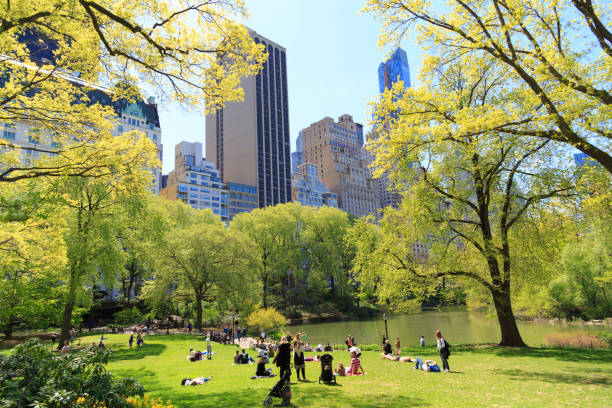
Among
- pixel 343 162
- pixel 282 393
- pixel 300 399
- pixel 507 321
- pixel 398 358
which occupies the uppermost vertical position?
pixel 343 162

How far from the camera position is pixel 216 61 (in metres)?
11.0

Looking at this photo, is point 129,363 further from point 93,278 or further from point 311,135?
point 311,135

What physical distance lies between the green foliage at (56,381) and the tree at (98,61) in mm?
4955

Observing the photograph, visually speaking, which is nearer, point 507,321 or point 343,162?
point 507,321

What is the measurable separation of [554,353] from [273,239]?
1807 inches

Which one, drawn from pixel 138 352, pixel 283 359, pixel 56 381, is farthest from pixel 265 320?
pixel 56 381

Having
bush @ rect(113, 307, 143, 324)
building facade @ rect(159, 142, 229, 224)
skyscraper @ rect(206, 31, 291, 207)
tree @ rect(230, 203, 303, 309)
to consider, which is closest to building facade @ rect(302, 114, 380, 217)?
skyscraper @ rect(206, 31, 291, 207)

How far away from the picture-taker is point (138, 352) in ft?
76.8

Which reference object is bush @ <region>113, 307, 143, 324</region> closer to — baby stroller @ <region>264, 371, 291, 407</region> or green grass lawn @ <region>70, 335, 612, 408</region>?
green grass lawn @ <region>70, 335, 612, 408</region>

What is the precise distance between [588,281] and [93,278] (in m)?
46.8

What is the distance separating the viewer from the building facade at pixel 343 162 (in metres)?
158

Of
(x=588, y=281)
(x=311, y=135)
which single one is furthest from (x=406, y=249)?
(x=311, y=135)

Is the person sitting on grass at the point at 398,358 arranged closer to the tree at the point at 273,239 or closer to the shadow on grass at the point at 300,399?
the shadow on grass at the point at 300,399

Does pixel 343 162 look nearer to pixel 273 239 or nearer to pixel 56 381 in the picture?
pixel 273 239
